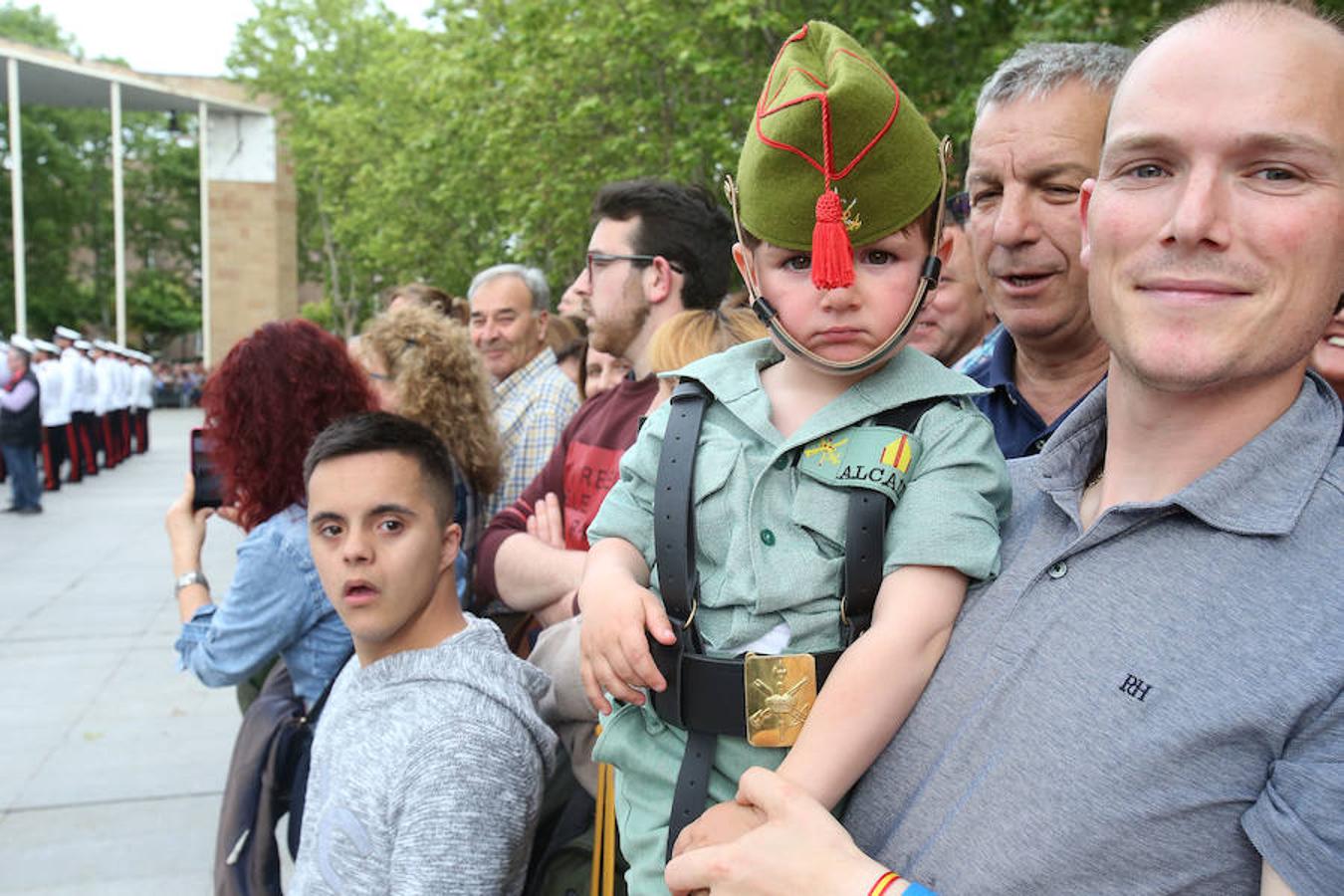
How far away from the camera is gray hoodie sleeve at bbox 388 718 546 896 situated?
2.17m

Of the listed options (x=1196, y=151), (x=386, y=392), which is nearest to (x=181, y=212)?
(x=386, y=392)

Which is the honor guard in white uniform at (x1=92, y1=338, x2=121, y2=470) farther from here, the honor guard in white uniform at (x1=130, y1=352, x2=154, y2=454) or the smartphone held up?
the smartphone held up

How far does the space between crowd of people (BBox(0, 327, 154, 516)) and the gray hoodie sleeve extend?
14880mm

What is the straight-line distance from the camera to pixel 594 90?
1502cm

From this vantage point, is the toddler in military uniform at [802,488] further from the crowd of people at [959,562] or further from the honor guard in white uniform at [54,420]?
the honor guard in white uniform at [54,420]

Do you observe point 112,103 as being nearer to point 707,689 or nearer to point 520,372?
point 520,372

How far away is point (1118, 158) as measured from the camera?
1.37 m

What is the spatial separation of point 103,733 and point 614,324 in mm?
4419

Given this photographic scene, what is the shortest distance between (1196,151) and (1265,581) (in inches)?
18.8

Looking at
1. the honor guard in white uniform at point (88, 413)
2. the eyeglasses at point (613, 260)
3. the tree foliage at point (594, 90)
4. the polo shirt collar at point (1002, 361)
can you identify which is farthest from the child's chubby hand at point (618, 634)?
the honor guard in white uniform at point (88, 413)

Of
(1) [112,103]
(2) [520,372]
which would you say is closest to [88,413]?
(2) [520,372]

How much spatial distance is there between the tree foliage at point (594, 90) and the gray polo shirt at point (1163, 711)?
4.02 meters

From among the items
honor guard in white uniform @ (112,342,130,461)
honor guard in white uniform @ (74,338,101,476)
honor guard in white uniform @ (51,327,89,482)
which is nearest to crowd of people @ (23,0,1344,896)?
honor guard in white uniform @ (51,327,89,482)

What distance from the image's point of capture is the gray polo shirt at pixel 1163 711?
114cm
